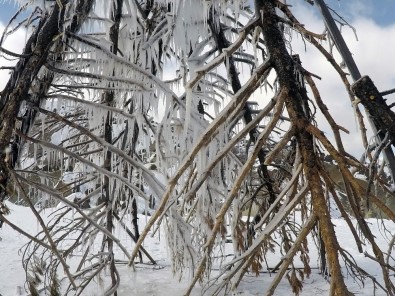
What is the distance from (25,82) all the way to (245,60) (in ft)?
9.28

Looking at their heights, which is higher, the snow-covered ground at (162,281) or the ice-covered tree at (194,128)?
the ice-covered tree at (194,128)

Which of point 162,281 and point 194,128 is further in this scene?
point 162,281

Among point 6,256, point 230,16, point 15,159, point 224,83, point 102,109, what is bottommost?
point 6,256

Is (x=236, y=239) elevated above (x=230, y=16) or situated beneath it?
situated beneath

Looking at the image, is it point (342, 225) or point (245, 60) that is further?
point (342, 225)

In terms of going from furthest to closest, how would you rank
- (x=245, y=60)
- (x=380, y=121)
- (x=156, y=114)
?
(x=245, y=60)
(x=156, y=114)
(x=380, y=121)

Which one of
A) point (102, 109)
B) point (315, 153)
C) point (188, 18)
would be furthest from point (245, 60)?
point (315, 153)

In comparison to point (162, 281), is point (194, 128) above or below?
above

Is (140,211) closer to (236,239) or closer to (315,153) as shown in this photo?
(236,239)

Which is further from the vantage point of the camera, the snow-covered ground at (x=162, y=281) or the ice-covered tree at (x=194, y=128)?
the snow-covered ground at (x=162, y=281)

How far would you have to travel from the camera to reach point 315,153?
1305 millimetres

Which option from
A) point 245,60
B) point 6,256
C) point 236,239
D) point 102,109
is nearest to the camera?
point 102,109

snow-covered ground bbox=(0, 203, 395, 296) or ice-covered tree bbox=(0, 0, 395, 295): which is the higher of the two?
ice-covered tree bbox=(0, 0, 395, 295)

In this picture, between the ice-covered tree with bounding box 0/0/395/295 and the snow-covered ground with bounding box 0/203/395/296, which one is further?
the snow-covered ground with bounding box 0/203/395/296
